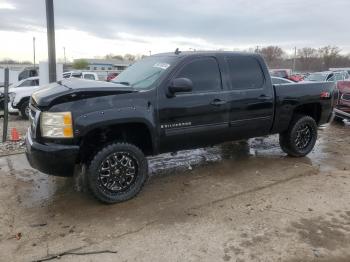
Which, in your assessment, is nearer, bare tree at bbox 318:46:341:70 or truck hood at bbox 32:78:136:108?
truck hood at bbox 32:78:136:108

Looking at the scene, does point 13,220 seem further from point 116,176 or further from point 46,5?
point 46,5

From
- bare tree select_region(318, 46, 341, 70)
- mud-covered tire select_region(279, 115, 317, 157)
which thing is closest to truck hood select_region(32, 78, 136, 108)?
mud-covered tire select_region(279, 115, 317, 157)

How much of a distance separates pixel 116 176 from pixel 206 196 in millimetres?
1240

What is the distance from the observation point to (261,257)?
3611mm

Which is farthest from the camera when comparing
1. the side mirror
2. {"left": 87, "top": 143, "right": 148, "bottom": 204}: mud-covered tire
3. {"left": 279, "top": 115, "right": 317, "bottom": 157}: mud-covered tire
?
{"left": 279, "top": 115, "right": 317, "bottom": 157}: mud-covered tire

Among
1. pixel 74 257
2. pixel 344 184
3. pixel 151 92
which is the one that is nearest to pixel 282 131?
pixel 344 184

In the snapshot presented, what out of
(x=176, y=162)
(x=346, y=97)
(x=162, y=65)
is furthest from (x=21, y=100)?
(x=346, y=97)

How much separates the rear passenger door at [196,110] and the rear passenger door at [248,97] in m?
0.21

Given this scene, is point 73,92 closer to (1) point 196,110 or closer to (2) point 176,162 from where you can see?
(1) point 196,110

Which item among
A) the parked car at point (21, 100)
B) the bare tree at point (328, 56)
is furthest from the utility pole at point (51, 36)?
the bare tree at point (328, 56)

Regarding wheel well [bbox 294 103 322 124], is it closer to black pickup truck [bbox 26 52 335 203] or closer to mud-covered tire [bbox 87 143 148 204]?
black pickup truck [bbox 26 52 335 203]

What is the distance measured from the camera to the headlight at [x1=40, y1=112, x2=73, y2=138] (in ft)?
14.5

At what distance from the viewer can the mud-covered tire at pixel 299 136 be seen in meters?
6.93

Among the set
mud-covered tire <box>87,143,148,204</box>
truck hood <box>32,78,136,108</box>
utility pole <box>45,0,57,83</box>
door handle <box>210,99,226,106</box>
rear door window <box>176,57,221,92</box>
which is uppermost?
utility pole <box>45,0,57,83</box>
